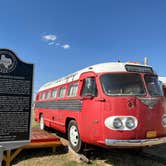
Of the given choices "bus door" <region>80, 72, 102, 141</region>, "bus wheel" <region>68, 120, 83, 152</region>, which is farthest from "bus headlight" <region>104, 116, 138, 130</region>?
"bus wheel" <region>68, 120, 83, 152</region>

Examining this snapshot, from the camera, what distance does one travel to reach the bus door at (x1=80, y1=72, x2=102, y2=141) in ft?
21.0

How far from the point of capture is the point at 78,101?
7570 mm

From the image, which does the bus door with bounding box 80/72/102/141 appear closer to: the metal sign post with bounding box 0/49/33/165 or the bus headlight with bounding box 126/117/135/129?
the bus headlight with bounding box 126/117/135/129

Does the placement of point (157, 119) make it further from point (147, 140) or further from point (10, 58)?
point (10, 58)

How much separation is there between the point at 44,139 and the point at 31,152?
2.11 feet

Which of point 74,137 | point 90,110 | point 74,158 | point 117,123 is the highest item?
point 90,110

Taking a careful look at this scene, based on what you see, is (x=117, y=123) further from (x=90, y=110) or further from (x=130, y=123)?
(x=90, y=110)

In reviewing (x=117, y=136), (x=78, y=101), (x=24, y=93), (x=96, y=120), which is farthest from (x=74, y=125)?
(x=24, y=93)

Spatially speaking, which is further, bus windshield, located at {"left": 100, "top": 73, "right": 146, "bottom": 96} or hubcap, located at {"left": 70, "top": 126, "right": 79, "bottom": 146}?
hubcap, located at {"left": 70, "top": 126, "right": 79, "bottom": 146}

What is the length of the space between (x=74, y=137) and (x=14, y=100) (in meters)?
3.65

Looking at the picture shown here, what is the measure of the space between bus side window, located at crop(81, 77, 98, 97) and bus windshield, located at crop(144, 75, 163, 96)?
1466mm

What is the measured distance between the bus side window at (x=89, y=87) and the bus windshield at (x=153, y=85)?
1.47 meters

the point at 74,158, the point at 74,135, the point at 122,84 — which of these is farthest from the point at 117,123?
the point at 74,135

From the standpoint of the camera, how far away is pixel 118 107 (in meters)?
6.05
